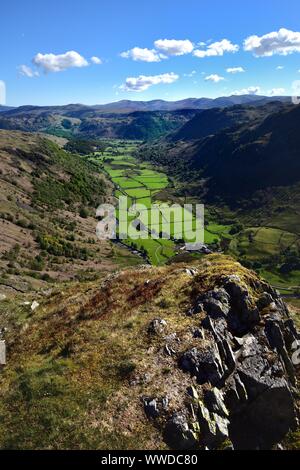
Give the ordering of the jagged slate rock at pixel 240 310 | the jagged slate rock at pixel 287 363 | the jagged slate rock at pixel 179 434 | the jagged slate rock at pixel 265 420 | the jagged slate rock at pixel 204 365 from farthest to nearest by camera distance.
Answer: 1. the jagged slate rock at pixel 240 310
2. the jagged slate rock at pixel 287 363
3. the jagged slate rock at pixel 204 365
4. the jagged slate rock at pixel 265 420
5. the jagged slate rock at pixel 179 434

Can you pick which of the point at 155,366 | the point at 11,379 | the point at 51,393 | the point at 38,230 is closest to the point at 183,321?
the point at 155,366

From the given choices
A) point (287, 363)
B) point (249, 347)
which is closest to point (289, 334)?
point (287, 363)

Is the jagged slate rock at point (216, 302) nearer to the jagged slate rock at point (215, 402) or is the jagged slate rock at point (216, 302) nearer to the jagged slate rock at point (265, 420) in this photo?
the jagged slate rock at point (265, 420)

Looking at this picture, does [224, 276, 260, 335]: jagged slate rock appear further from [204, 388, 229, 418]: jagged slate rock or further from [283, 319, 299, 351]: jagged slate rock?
[204, 388, 229, 418]: jagged slate rock

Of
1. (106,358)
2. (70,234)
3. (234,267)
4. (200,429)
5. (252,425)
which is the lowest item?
(70,234)

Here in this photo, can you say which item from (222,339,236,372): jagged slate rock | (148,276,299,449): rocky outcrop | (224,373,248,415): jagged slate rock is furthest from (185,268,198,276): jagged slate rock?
(224,373,248,415): jagged slate rock

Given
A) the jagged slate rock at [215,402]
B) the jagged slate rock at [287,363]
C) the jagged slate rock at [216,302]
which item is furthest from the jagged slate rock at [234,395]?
the jagged slate rock at [287,363]

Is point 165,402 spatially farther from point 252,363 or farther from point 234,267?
point 234,267
